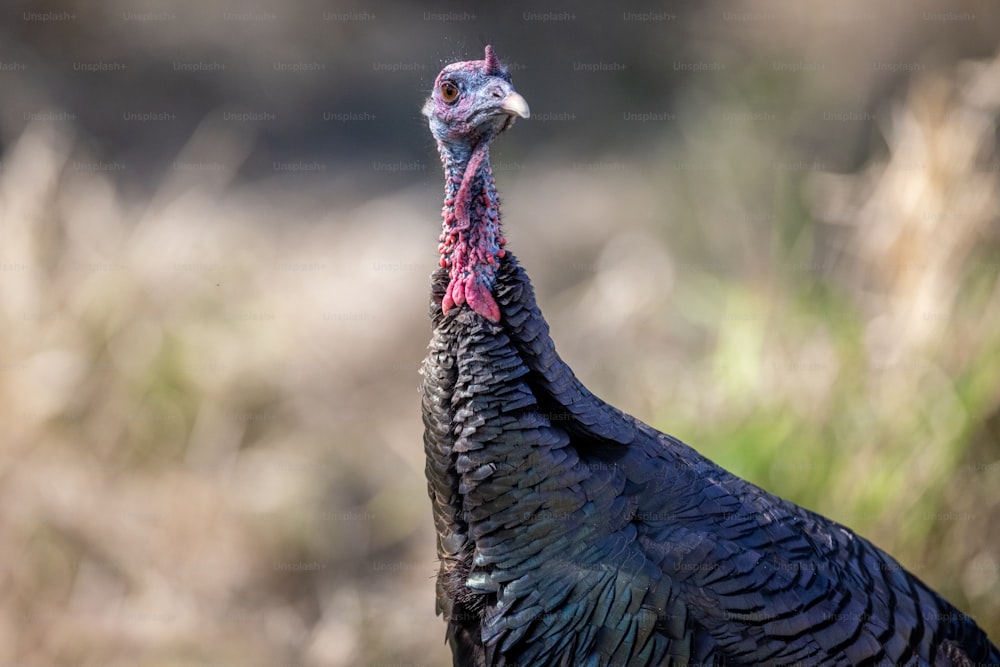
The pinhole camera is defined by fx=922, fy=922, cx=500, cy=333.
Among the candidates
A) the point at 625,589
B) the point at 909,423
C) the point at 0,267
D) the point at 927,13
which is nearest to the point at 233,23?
the point at 0,267

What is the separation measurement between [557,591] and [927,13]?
6215 mm

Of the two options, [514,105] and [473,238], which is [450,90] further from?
[473,238]

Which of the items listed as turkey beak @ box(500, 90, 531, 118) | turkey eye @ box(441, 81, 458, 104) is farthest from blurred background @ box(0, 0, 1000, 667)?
turkey beak @ box(500, 90, 531, 118)

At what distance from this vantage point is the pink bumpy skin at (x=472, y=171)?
2354 mm

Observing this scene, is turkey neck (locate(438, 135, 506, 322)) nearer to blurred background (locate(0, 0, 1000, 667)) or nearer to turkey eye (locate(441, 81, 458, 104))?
turkey eye (locate(441, 81, 458, 104))

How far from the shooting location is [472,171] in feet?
7.81

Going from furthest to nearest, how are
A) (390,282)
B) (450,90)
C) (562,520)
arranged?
1. (390,282)
2. (450,90)
3. (562,520)

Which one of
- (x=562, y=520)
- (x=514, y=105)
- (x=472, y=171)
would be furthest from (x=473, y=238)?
(x=562, y=520)

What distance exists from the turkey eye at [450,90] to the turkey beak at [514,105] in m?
0.16

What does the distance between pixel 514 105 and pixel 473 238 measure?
0.35 metres

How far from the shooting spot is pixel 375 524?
15.4 ft

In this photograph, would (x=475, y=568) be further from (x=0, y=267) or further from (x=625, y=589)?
(x=0, y=267)

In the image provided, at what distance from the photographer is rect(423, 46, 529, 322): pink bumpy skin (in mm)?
2354

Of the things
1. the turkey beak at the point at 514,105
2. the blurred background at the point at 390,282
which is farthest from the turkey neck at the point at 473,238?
the blurred background at the point at 390,282
